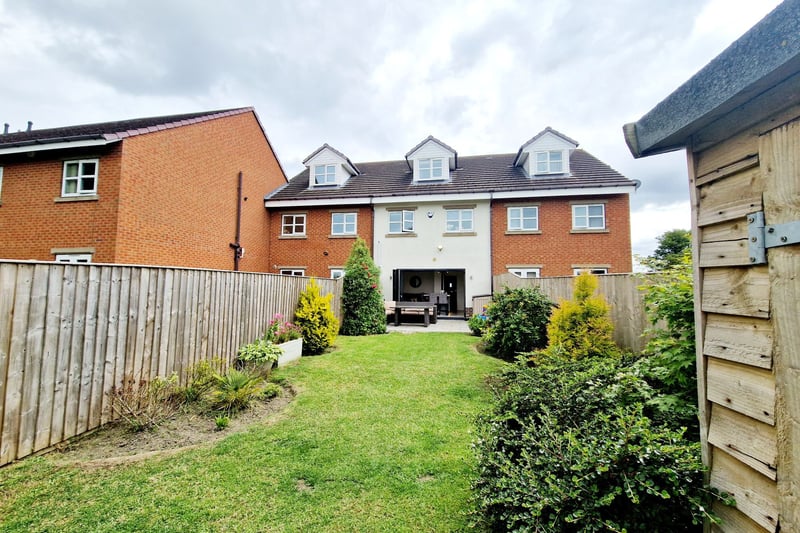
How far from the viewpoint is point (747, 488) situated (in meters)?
1.26

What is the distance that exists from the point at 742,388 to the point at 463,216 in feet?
50.3

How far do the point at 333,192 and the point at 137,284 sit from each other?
13797 mm

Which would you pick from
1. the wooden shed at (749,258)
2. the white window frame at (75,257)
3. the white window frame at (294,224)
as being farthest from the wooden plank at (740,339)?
the white window frame at (294,224)

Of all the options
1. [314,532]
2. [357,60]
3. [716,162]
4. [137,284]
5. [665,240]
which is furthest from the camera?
[665,240]

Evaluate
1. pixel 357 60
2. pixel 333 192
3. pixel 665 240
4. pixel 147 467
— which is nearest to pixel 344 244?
pixel 333 192

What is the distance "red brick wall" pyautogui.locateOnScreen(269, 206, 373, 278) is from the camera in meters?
16.7

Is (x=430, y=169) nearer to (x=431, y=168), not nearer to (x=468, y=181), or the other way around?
(x=431, y=168)

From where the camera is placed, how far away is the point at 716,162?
1.45 meters

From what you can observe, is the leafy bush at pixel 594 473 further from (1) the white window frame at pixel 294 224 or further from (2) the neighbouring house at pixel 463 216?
(1) the white window frame at pixel 294 224

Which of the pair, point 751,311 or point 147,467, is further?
point 147,467

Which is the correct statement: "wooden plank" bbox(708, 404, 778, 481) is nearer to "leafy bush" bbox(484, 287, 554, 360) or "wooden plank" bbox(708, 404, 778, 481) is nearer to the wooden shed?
the wooden shed

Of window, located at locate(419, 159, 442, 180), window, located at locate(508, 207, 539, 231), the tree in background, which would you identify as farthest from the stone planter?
window, located at locate(419, 159, 442, 180)

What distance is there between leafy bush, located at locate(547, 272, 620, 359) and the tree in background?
6755mm

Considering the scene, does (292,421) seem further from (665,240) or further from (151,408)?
(665,240)
